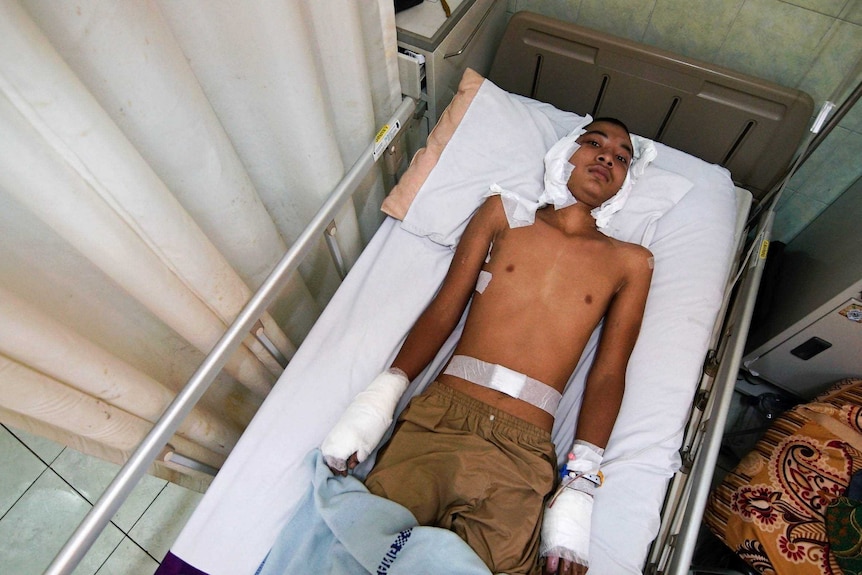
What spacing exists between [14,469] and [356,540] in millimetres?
1827

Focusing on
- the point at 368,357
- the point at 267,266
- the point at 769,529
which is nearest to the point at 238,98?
the point at 267,266

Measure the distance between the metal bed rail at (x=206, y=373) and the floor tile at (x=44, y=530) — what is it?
1.21 m

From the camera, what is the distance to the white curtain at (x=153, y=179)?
28.5 inches

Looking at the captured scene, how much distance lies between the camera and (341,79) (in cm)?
131

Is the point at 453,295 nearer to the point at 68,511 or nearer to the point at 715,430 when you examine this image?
the point at 715,430

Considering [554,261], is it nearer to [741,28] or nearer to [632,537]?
[632,537]

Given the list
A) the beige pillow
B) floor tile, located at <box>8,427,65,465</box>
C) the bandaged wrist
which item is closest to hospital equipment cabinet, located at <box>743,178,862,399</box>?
the bandaged wrist

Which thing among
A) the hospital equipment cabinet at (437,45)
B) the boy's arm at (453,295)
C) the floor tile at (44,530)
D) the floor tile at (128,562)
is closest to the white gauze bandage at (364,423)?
the boy's arm at (453,295)

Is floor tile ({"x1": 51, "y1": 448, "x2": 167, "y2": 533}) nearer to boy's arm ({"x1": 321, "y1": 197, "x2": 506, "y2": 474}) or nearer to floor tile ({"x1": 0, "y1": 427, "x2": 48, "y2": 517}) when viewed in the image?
floor tile ({"x1": 0, "y1": 427, "x2": 48, "y2": 517})

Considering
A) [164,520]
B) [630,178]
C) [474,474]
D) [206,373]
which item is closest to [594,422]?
[474,474]

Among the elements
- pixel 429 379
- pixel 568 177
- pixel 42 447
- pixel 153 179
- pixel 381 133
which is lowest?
pixel 42 447

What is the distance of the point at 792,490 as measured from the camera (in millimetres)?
1440

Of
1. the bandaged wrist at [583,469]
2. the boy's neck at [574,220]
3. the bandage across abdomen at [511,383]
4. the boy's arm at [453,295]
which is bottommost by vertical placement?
the bandaged wrist at [583,469]

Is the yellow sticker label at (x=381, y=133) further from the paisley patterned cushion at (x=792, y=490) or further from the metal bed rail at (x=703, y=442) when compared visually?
the paisley patterned cushion at (x=792, y=490)
